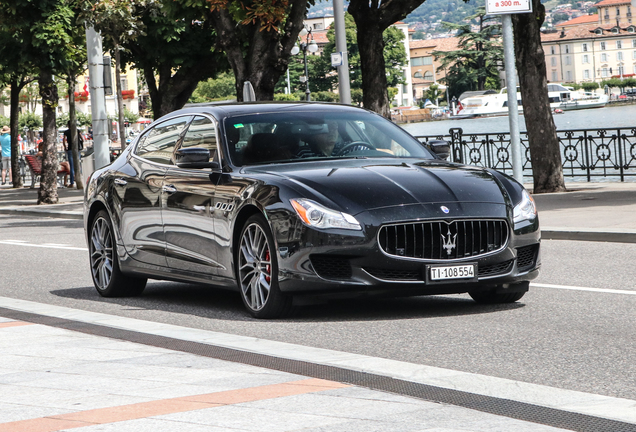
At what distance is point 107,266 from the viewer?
415 inches

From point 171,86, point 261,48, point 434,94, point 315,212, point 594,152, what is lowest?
point 315,212

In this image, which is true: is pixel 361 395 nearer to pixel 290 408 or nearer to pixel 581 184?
pixel 290 408

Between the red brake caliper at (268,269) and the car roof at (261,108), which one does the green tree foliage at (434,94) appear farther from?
the red brake caliper at (268,269)

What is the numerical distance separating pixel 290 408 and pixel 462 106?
130m

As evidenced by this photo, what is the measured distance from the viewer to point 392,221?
764 centimetres

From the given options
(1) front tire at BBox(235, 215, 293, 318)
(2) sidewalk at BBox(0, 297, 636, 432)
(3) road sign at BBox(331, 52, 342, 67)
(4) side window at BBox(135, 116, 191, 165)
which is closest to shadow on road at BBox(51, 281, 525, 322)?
A: (1) front tire at BBox(235, 215, 293, 318)

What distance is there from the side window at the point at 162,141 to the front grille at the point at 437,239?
99.9 inches

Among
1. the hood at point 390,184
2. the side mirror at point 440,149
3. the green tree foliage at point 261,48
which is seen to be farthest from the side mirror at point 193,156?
the green tree foliage at point 261,48

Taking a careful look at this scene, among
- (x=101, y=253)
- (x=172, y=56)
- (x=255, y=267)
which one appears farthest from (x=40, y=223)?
(x=255, y=267)

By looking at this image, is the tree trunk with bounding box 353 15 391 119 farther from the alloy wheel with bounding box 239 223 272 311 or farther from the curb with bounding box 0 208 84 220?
the alloy wheel with bounding box 239 223 272 311

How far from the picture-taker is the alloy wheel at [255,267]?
8117mm

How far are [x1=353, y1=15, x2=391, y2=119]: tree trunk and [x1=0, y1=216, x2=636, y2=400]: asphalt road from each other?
1194cm

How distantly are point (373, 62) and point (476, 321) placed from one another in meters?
17.1

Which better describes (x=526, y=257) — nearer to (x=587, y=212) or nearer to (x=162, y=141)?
(x=162, y=141)
